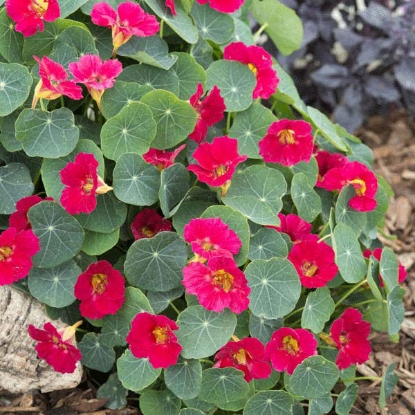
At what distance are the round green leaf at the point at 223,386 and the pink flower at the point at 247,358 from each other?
0.08 ft

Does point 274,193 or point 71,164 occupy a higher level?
point 71,164

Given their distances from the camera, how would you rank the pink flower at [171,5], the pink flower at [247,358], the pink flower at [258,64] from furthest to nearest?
the pink flower at [258,64]
the pink flower at [171,5]
the pink flower at [247,358]

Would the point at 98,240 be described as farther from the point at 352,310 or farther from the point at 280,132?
the point at 352,310

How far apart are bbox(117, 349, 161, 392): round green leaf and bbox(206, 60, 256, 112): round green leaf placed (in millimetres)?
865

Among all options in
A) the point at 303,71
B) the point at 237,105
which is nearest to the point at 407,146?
the point at 303,71

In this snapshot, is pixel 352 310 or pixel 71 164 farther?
pixel 352 310

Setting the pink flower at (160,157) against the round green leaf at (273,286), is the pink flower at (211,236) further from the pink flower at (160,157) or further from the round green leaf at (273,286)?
the pink flower at (160,157)

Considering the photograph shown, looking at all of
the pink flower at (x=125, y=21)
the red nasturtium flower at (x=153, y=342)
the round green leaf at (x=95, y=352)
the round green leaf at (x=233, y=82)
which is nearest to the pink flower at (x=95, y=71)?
the pink flower at (x=125, y=21)

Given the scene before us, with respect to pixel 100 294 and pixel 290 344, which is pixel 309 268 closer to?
pixel 290 344

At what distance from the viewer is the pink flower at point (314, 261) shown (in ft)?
7.16

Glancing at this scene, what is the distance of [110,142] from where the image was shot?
217 cm

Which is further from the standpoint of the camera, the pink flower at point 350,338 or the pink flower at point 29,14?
the pink flower at point 350,338

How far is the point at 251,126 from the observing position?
245 centimetres

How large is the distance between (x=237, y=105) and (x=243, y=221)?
0.47 m
